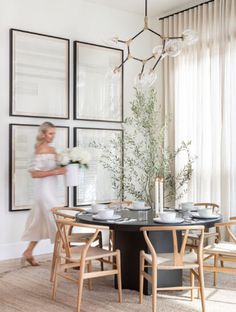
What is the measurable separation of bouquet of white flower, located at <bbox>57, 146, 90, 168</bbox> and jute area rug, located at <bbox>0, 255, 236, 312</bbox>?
124 cm

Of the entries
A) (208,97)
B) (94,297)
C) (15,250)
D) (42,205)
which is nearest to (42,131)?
(42,205)

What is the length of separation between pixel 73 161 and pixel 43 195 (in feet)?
1.93

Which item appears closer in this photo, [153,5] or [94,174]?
[94,174]

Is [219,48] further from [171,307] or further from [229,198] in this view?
[171,307]

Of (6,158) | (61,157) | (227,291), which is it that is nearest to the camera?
(227,291)

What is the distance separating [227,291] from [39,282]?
1.82 m

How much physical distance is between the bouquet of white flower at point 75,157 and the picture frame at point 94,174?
1.13m

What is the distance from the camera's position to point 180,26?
6.66 meters

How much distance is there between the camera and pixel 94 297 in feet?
13.4

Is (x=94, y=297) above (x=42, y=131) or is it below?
below

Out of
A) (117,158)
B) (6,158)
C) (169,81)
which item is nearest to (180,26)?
(169,81)

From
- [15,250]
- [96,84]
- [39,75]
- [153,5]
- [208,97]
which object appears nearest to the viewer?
[15,250]

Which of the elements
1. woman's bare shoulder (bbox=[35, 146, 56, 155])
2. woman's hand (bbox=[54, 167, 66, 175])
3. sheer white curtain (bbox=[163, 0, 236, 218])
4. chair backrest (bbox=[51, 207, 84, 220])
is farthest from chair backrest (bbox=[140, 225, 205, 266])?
sheer white curtain (bbox=[163, 0, 236, 218])

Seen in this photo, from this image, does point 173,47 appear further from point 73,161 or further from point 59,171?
point 59,171
